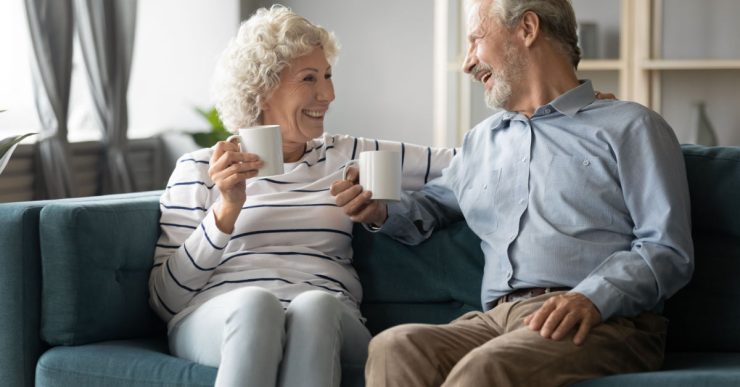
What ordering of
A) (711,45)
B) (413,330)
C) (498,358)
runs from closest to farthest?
(498,358)
(413,330)
(711,45)

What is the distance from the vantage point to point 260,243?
2.47 metres

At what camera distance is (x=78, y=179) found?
477 centimetres

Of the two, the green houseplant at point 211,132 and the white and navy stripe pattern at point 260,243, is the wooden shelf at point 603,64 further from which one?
the white and navy stripe pattern at point 260,243

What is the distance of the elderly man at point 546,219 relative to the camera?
6.67 ft

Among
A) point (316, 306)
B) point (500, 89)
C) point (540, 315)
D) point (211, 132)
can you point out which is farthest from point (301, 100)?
point (211, 132)

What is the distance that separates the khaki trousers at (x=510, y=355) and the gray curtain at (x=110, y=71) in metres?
3.03

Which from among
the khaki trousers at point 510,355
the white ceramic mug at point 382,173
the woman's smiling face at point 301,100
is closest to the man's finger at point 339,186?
the white ceramic mug at point 382,173

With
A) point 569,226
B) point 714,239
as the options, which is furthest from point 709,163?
point 569,226

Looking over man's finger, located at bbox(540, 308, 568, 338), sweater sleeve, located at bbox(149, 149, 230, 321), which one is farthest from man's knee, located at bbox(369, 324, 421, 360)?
sweater sleeve, located at bbox(149, 149, 230, 321)

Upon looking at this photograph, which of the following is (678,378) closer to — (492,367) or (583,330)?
(583,330)

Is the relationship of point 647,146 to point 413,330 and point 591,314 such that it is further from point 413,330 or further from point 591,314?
point 413,330

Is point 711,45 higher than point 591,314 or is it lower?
higher

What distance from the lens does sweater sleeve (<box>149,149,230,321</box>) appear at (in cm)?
233

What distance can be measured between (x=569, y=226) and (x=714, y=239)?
38cm
